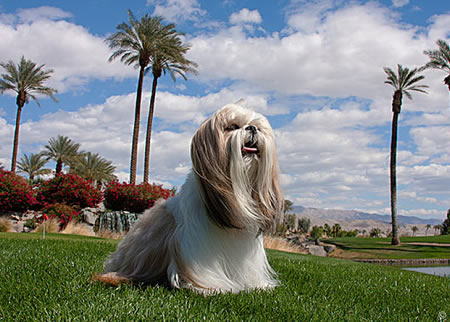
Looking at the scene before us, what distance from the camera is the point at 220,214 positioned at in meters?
3.16

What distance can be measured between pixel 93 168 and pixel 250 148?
139ft

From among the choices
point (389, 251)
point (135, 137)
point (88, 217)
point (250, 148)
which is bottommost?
point (389, 251)

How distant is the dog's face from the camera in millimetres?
3125

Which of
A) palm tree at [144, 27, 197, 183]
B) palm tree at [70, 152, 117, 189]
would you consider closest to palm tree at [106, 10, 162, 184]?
palm tree at [144, 27, 197, 183]

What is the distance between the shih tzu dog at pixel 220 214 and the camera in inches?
124

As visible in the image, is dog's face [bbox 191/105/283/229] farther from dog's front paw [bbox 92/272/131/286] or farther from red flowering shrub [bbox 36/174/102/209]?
red flowering shrub [bbox 36/174/102/209]

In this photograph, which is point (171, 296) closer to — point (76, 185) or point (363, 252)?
point (76, 185)

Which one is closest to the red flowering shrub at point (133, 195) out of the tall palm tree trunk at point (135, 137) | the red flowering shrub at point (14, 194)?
the tall palm tree trunk at point (135, 137)

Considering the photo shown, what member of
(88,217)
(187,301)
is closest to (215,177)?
(187,301)

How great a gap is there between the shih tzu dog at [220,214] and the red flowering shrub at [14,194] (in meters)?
21.5

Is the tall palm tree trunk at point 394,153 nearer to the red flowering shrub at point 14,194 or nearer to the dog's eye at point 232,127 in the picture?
the red flowering shrub at point 14,194

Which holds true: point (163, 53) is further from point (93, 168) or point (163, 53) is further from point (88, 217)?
point (93, 168)

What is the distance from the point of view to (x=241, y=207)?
10.3 feet

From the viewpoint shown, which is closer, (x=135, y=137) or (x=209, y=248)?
(x=209, y=248)
